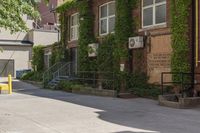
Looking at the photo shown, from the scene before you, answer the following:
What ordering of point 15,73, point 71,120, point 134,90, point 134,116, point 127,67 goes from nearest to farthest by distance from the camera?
point 71,120 → point 134,116 → point 134,90 → point 127,67 → point 15,73

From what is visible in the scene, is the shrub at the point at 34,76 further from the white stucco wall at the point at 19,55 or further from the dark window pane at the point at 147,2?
the dark window pane at the point at 147,2

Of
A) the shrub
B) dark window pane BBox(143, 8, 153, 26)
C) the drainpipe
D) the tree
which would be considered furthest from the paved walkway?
the shrub

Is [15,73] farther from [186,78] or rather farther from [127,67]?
[186,78]

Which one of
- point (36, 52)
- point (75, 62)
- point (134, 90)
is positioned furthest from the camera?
point (36, 52)

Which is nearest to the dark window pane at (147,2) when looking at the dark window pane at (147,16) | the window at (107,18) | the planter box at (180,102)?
the dark window pane at (147,16)

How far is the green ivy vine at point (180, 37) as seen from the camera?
62.8 ft

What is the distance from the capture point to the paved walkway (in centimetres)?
1156

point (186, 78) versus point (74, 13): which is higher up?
point (74, 13)

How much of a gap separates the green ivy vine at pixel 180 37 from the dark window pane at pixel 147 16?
275 cm

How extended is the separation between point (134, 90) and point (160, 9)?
4202 millimetres

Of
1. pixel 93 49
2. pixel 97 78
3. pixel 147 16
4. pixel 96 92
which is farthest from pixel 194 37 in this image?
pixel 93 49

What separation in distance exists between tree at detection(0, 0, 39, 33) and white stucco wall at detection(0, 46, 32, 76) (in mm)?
36699

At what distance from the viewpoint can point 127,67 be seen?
2383 centimetres

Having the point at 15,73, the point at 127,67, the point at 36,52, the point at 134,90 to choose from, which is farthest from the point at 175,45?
the point at 15,73
